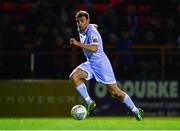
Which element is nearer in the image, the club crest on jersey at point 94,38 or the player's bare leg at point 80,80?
the club crest on jersey at point 94,38

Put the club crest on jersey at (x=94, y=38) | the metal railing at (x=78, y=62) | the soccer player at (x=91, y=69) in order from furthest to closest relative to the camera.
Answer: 1. the metal railing at (x=78, y=62)
2. the soccer player at (x=91, y=69)
3. the club crest on jersey at (x=94, y=38)

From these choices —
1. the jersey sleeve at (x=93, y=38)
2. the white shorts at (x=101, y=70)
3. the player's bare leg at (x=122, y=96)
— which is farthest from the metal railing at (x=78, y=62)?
the jersey sleeve at (x=93, y=38)

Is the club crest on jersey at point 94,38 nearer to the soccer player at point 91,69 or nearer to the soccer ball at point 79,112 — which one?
the soccer player at point 91,69

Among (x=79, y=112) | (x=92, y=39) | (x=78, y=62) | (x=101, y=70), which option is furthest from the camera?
(x=78, y=62)

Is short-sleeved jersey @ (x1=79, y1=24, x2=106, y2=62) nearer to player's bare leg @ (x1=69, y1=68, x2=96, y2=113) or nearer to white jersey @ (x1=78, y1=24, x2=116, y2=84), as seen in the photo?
white jersey @ (x1=78, y1=24, x2=116, y2=84)

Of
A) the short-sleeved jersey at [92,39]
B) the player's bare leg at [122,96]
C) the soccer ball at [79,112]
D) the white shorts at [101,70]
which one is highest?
the short-sleeved jersey at [92,39]

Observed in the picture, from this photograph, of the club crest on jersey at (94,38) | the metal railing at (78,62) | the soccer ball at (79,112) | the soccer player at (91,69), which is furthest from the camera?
the metal railing at (78,62)

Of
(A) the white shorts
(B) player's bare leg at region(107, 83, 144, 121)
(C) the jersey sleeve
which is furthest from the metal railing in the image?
(C) the jersey sleeve

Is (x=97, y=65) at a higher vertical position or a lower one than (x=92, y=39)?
lower

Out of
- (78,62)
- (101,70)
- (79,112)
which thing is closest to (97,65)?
(101,70)

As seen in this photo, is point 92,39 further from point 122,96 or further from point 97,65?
point 122,96

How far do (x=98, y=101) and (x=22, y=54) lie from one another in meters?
2.38

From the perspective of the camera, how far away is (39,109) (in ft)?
57.4

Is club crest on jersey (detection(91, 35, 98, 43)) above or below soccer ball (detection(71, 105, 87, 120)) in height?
above
